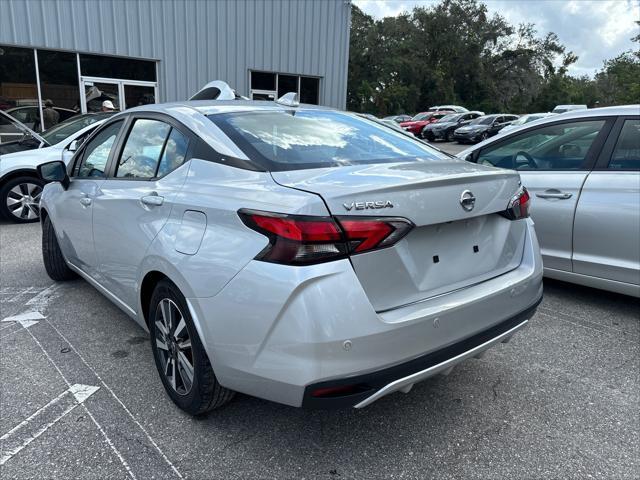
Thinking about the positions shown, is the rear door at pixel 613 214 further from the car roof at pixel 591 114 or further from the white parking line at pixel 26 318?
the white parking line at pixel 26 318

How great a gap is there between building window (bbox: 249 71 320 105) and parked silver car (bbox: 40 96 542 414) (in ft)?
49.7

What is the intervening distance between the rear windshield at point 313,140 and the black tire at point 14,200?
A: 5.73 m

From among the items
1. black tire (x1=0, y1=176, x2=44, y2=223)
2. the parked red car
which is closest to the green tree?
the parked red car

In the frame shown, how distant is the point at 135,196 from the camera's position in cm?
277

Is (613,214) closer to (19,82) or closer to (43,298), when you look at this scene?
(43,298)

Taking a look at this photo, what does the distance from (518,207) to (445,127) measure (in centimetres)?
2770

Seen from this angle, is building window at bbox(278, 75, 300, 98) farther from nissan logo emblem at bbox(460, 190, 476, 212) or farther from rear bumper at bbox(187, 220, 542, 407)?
rear bumper at bbox(187, 220, 542, 407)

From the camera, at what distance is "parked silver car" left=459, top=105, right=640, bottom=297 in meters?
3.63

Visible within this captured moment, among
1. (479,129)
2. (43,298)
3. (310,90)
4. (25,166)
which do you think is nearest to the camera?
(43,298)

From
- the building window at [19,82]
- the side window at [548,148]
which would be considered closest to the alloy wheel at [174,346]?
the side window at [548,148]

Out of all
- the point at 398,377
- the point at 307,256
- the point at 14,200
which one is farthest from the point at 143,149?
the point at 14,200

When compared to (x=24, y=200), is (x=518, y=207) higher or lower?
higher

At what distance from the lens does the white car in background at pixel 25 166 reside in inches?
276

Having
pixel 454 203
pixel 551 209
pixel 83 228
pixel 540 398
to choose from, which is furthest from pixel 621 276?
pixel 83 228
